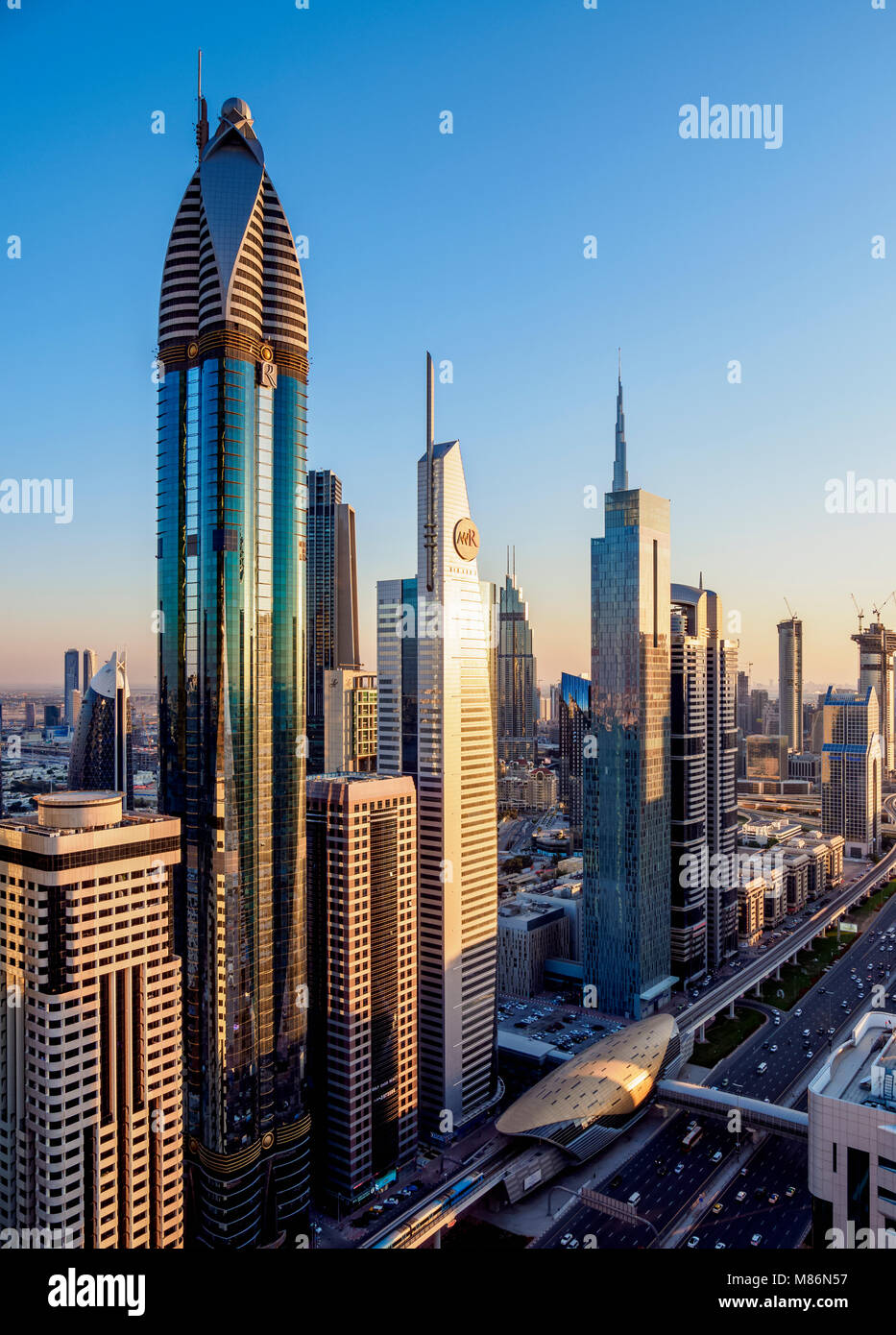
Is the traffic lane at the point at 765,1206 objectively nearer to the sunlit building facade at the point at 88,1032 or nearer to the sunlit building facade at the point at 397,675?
the sunlit building facade at the point at 88,1032

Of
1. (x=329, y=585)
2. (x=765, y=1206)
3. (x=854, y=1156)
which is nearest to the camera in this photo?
(x=854, y=1156)

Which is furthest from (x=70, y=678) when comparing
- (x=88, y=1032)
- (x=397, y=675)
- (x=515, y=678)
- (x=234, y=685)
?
(x=515, y=678)

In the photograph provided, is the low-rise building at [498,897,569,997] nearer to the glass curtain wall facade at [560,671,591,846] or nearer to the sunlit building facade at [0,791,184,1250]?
the sunlit building facade at [0,791,184,1250]

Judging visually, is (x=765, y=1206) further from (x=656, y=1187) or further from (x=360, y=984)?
(x=360, y=984)

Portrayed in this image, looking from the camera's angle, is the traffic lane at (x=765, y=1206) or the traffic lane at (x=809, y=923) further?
the traffic lane at (x=809, y=923)

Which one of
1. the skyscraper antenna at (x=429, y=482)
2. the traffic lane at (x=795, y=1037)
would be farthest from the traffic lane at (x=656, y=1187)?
the skyscraper antenna at (x=429, y=482)

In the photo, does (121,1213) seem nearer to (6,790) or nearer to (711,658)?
(6,790)

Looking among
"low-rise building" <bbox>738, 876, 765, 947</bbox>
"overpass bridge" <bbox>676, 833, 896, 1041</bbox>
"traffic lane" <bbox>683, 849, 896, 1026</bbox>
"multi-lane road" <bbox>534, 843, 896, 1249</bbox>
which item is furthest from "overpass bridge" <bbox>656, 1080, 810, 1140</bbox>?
A: "low-rise building" <bbox>738, 876, 765, 947</bbox>
